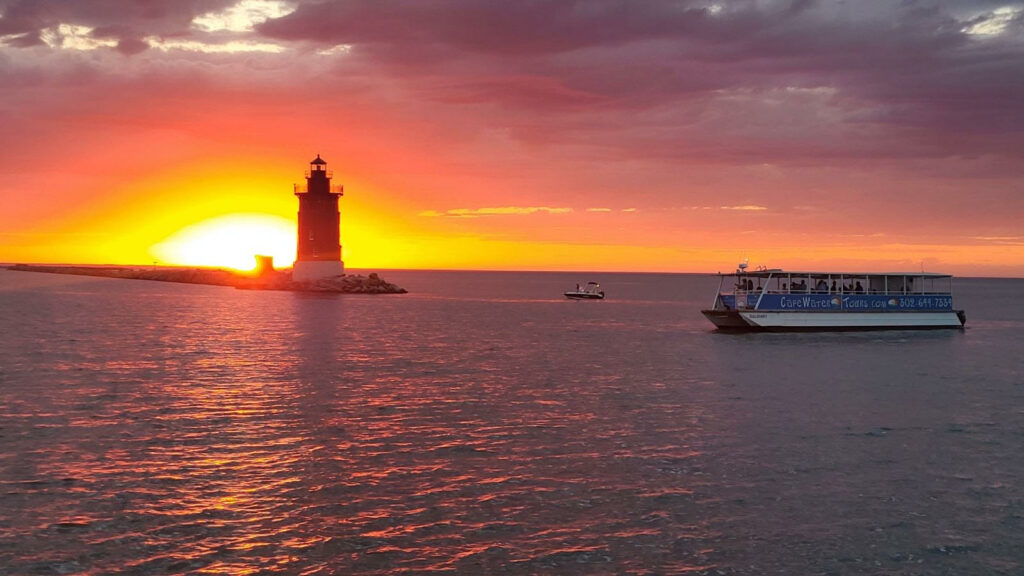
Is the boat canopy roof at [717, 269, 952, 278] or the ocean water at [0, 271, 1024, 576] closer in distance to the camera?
the ocean water at [0, 271, 1024, 576]

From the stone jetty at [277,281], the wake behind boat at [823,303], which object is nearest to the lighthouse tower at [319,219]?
the stone jetty at [277,281]

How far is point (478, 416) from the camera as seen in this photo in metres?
23.5

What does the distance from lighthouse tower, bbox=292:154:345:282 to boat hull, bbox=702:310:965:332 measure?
52536mm

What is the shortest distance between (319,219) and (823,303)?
6065 centimetres

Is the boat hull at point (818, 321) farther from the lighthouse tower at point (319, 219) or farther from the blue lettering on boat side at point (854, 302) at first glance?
the lighthouse tower at point (319, 219)

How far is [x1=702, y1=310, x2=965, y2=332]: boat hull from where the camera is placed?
2176 inches

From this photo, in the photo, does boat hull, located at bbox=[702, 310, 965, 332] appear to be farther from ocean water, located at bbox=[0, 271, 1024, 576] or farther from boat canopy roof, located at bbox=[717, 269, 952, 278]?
ocean water, located at bbox=[0, 271, 1024, 576]

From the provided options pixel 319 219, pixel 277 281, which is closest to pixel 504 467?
pixel 319 219

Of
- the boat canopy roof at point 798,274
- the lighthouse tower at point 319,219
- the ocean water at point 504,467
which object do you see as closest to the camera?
the ocean water at point 504,467

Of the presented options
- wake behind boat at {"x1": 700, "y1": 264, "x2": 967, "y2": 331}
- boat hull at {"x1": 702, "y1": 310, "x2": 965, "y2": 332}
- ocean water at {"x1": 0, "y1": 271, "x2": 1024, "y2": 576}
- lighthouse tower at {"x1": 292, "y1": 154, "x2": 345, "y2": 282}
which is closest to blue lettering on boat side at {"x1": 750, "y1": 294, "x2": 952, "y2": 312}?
wake behind boat at {"x1": 700, "y1": 264, "x2": 967, "y2": 331}

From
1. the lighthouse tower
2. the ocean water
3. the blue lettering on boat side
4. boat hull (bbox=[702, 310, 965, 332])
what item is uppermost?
the lighthouse tower

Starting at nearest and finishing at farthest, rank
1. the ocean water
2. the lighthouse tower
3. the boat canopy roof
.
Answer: the ocean water → the boat canopy roof → the lighthouse tower

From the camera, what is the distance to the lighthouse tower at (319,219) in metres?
96.6

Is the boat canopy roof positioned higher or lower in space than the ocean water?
higher
